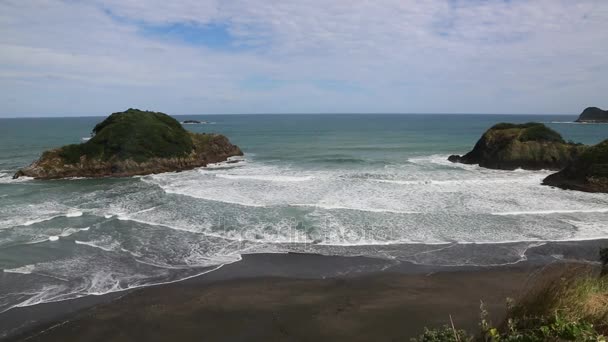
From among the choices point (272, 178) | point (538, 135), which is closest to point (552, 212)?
point (538, 135)

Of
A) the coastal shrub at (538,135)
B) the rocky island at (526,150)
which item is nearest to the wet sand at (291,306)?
the rocky island at (526,150)

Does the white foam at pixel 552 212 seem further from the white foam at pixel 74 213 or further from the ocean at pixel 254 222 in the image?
the white foam at pixel 74 213

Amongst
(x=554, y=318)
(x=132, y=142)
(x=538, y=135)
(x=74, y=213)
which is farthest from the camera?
(x=132, y=142)

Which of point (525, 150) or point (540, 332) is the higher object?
point (525, 150)

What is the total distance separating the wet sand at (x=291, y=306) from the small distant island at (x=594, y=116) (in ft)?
567

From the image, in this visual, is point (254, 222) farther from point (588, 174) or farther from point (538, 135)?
point (538, 135)

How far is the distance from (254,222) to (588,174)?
2269 cm

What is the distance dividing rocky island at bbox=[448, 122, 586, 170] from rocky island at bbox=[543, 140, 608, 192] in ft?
24.8

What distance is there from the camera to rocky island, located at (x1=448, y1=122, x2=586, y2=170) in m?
36.8

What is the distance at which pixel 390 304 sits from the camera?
12.5m

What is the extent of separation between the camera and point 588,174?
27656 millimetres

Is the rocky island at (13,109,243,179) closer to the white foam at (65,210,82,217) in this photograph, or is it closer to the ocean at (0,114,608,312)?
the ocean at (0,114,608,312)

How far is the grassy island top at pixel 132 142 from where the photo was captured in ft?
131

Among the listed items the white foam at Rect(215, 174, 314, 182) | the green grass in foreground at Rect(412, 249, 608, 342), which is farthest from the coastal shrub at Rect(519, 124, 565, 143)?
the green grass in foreground at Rect(412, 249, 608, 342)
